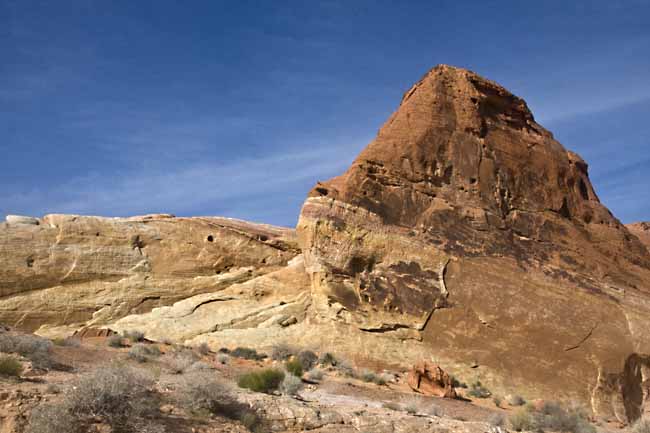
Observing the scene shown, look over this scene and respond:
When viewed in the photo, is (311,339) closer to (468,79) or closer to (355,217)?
(355,217)

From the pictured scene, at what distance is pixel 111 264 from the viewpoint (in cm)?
2325

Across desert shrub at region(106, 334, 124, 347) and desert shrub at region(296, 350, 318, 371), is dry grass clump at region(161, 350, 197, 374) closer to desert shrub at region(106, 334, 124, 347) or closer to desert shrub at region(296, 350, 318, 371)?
desert shrub at region(106, 334, 124, 347)

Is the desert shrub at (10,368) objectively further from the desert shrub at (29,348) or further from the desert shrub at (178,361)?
the desert shrub at (178,361)

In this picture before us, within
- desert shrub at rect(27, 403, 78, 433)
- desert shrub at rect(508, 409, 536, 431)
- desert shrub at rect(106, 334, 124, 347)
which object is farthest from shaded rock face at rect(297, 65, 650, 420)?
desert shrub at rect(27, 403, 78, 433)

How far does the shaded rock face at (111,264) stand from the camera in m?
21.8

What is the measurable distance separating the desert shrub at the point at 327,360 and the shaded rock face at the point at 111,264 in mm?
6333

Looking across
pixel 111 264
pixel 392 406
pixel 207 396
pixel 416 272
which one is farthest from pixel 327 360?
pixel 111 264

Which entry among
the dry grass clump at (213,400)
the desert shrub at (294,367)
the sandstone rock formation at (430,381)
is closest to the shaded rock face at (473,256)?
the sandstone rock formation at (430,381)

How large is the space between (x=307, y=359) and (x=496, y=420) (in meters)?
5.32

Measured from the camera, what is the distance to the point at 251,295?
2225 cm

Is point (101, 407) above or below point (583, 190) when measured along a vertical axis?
below

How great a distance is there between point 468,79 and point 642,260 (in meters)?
9.99

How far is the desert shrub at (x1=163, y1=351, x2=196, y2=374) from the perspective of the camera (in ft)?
47.2

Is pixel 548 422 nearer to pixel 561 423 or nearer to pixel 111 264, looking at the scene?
pixel 561 423
